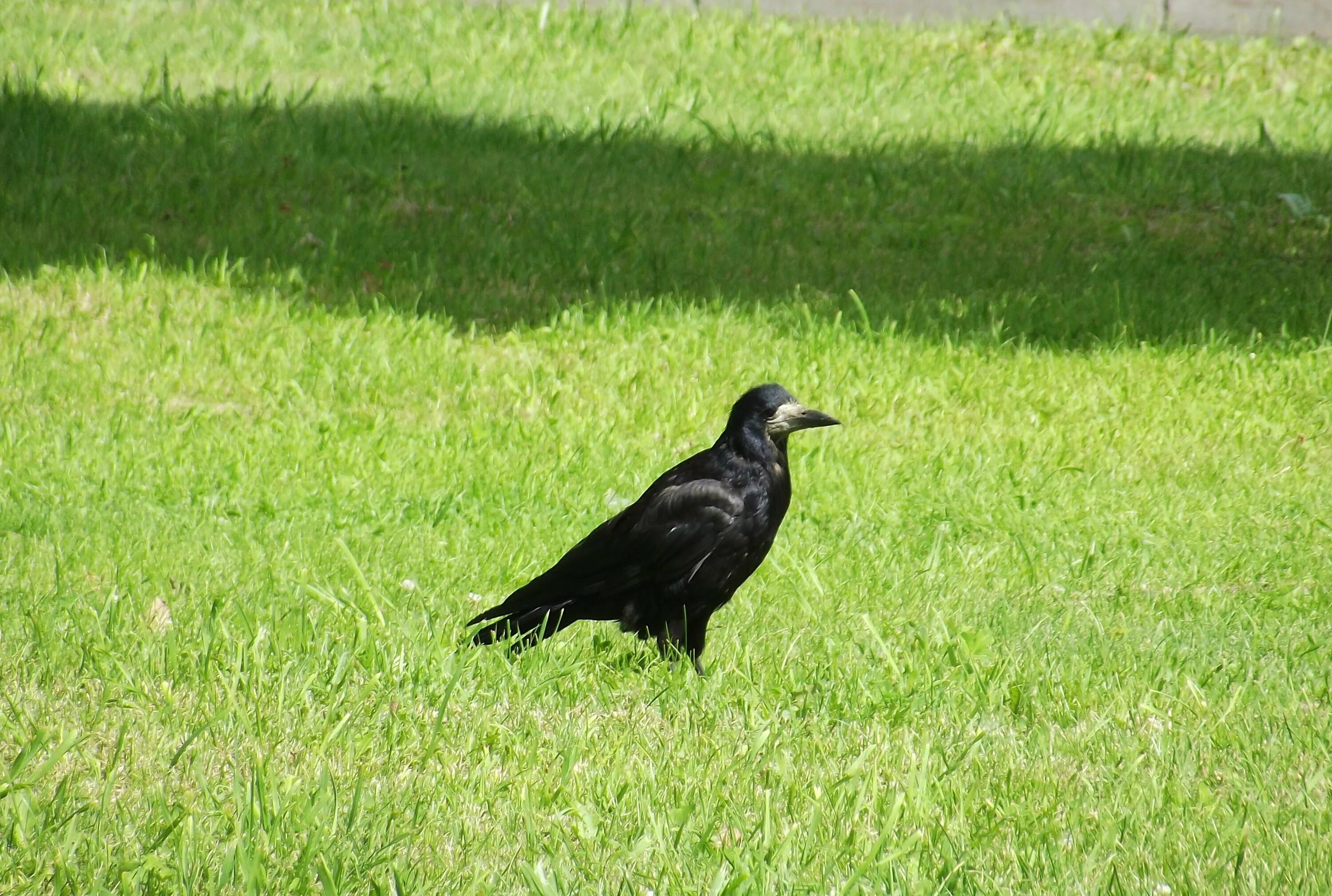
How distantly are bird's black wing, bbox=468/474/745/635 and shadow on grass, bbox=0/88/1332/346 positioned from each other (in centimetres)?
380

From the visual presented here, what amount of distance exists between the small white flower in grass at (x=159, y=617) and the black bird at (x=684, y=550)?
3.33ft

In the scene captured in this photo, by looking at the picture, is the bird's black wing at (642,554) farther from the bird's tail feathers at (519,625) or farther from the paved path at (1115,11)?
the paved path at (1115,11)

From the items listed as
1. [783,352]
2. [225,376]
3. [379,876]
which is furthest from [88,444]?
[379,876]

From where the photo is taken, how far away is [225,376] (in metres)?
7.68

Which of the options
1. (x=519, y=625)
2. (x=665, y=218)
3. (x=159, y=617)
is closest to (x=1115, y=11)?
(x=665, y=218)

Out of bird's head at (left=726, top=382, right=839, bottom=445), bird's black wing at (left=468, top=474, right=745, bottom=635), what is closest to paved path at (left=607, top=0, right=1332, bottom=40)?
bird's head at (left=726, top=382, right=839, bottom=445)

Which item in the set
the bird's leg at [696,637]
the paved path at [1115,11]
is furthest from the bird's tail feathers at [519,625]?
the paved path at [1115,11]

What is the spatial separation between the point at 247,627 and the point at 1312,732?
127 inches

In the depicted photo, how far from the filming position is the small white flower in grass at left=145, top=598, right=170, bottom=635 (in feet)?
15.7

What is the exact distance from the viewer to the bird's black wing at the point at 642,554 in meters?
4.72

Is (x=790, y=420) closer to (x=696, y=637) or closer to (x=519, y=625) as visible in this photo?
(x=696, y=637)

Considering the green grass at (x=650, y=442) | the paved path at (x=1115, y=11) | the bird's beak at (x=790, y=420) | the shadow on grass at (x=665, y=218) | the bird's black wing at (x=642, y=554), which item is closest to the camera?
the green grass at (x=650, y=442)

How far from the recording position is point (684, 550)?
4723 millimetres

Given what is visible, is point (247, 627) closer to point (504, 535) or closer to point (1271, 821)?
point (504, 535)
